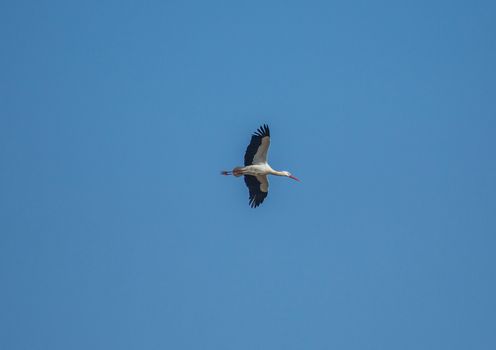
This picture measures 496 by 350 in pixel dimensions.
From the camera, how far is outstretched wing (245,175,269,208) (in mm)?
63406

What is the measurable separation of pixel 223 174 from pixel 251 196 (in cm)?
119

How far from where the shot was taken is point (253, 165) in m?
62.8

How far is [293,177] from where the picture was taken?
214ft

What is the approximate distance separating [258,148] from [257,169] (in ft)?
2.53

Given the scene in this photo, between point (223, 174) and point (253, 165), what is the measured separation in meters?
1.28

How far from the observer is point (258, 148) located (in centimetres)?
6244

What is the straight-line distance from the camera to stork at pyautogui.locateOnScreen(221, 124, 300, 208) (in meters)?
62.2

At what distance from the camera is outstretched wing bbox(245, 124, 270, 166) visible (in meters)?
62.2

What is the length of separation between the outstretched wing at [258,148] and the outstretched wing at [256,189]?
84 centimetres

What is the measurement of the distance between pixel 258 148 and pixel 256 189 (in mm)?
1722

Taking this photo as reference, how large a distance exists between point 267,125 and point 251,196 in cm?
276

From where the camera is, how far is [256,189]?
2500 inches

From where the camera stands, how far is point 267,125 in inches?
2446

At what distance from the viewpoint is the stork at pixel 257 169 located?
62.2m
